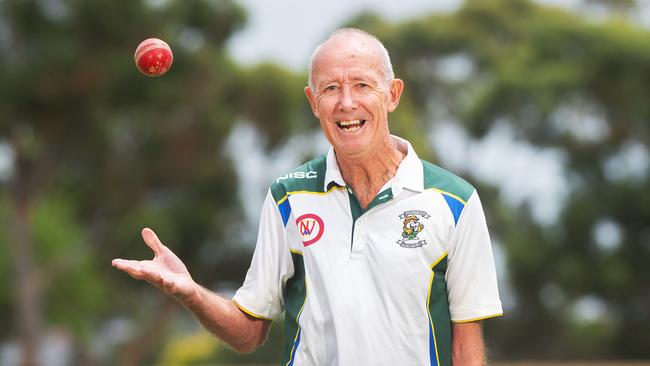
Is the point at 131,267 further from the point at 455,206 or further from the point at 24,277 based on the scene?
the point at 24,277

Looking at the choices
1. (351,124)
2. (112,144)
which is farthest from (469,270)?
(112,144)

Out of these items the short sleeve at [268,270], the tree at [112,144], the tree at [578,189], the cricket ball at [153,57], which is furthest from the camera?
the tree at [578,189]

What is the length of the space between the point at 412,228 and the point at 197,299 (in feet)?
2.39

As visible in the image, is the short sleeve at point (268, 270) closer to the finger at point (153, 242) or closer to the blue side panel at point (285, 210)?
the blue side panel at point (285, 210)

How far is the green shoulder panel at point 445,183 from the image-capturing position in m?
3.27

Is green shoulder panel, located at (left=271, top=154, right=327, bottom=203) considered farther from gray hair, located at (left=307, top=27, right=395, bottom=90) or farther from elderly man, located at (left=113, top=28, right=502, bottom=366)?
gray hair, located at (left=307, top=27, right=395, bottom=90)

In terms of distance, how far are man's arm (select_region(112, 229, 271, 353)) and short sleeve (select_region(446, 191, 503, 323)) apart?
683 millimetres

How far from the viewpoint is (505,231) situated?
25.5m

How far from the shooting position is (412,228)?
127 inches

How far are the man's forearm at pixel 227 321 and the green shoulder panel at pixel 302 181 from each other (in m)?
0.40

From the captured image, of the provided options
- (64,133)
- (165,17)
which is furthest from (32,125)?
(165,17)

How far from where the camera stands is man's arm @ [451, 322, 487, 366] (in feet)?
10.6

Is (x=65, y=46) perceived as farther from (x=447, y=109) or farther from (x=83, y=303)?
(x=447, y=109)

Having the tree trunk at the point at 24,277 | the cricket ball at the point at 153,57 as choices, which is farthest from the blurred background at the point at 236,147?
the cricket ball at the point at 153,57
